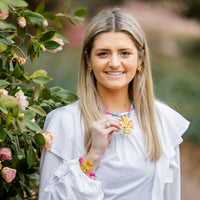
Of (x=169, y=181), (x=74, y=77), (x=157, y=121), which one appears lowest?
(x=169, y=181)

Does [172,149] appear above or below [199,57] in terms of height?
below

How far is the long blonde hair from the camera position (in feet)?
5.64

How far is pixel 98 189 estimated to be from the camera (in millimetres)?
1604

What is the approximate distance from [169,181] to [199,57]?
530 centimetres

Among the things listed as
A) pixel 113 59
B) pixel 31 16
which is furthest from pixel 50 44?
pixel 113 59

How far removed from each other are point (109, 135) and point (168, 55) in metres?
5.11

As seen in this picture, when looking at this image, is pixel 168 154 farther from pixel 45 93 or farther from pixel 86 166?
pixel 45 93

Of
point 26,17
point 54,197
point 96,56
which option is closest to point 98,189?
point 54,197

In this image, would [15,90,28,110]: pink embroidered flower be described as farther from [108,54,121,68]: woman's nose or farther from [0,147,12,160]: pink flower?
[108,54,121,68]: woman's nose

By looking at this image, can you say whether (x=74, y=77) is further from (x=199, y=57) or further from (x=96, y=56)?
(x=96, y=56)

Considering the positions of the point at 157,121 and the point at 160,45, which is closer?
the point at 157,121

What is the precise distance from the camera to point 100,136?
1628mm

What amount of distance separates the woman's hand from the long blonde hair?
54 mm

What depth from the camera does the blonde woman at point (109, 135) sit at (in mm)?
1630
